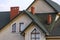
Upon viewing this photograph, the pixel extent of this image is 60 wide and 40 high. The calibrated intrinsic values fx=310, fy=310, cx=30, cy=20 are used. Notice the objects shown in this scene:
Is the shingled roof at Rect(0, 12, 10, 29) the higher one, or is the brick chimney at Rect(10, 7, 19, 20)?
the brick chimney at Rect(10, 7, 19, 20)

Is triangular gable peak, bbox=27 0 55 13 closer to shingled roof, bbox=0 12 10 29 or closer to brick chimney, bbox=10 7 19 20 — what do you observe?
brick chimney, bbox=10 7 19 20

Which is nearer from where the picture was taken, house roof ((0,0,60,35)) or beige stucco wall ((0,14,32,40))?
house roof ((0,0,60,35))

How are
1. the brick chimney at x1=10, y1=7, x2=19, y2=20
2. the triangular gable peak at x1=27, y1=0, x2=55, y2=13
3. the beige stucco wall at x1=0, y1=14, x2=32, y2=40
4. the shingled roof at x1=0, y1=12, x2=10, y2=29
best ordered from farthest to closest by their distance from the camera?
the triangular gable peak at x1=27, y1=0, x2=55, y2=13 < the brick chimney at x1=10, y1=7, x2=19, y2=20 < the shingled roof at x1=0, y1=12, x2=10, y2=29 < the beige stucco wall at x1=0, y1=14, x2=32, y2=40

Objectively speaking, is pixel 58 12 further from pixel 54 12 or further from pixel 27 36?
pixel 27 36

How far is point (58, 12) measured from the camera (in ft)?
147

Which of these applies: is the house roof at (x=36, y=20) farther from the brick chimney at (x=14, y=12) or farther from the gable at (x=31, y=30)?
the brick chimney at (x=14, y=12)

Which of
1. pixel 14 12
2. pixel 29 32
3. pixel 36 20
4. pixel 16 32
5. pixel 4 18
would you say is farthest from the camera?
pixel 4 18

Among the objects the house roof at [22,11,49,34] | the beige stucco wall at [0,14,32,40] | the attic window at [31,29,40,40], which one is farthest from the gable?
the beige stucco wall at [0,14,32,40]

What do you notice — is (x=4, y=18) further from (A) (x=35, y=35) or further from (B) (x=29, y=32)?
(A) (x=35, y=35)

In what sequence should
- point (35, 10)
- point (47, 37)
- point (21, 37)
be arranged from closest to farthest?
point (47, 37), point (21, 37), point (35, 10)

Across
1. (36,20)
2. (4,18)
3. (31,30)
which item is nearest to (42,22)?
(36,20)

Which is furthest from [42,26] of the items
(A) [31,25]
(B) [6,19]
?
(B) [6,19]

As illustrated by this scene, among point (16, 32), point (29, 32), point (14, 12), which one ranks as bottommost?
point (16, 32)

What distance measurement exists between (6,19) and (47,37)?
8.82 m
